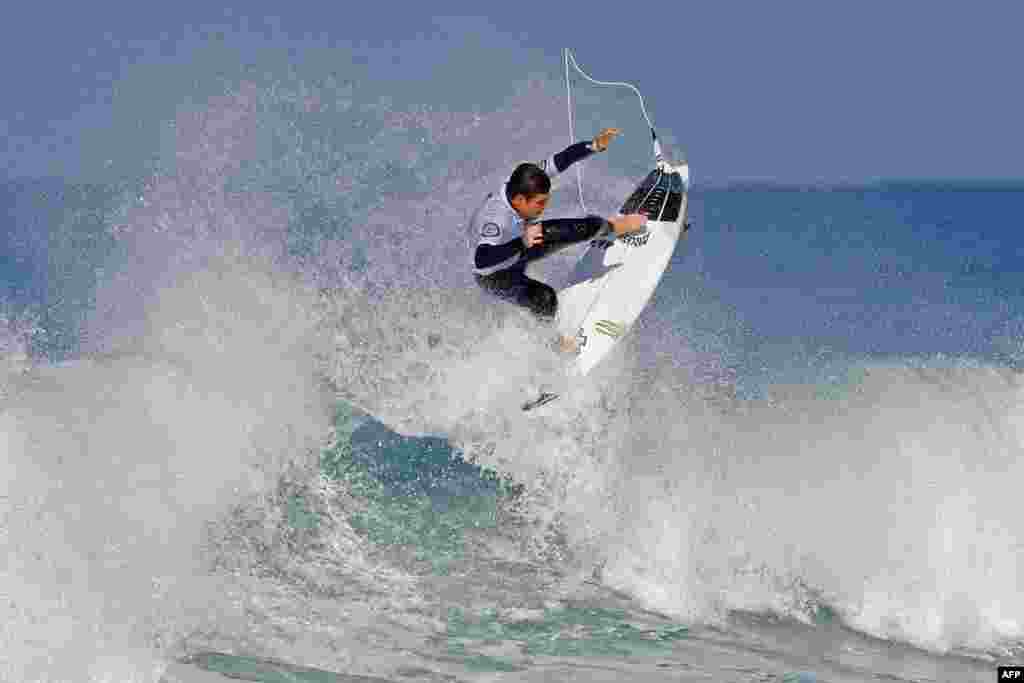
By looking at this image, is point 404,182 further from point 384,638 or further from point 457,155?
point 384,638

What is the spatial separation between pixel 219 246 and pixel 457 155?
8.30ft

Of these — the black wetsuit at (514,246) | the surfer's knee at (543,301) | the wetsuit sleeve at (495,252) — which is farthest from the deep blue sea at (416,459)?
the wetsuit sleeve at (495,252)

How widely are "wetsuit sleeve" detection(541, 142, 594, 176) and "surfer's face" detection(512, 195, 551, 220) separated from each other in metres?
0.77

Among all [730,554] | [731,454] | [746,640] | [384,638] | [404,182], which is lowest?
[384,638]

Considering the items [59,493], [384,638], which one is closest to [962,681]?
[384,638]

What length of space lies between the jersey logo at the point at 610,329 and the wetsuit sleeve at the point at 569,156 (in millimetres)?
1202

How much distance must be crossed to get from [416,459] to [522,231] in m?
2.08

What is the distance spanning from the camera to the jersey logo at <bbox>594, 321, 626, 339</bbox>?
8750mm

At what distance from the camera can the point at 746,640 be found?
7031mm

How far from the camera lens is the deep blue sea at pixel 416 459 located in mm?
6586

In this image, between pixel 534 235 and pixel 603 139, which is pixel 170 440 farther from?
pixel 603 139

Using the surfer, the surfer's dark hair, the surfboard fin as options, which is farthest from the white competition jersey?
the surfboard fin

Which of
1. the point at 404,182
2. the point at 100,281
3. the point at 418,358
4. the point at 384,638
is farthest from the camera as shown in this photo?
the point at 404,182

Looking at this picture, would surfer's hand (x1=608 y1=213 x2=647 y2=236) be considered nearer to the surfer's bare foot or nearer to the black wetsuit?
the black wetsuit
